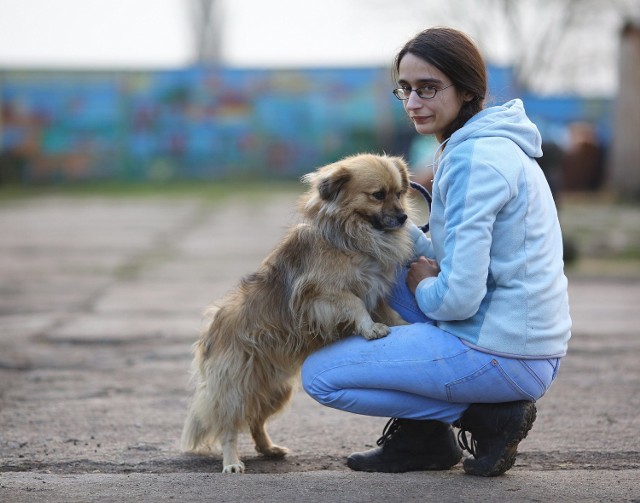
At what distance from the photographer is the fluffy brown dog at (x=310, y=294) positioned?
158 inches

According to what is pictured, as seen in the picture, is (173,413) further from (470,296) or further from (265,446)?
(470,296)

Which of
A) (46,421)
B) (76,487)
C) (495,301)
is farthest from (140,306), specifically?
(495,301)

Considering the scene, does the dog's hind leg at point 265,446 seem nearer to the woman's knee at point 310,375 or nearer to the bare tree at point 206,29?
the woman's knee at point 310,375

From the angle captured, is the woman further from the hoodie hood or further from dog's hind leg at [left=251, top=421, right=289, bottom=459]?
dog's hind leg at [left=251, top=421, right=289, bottom=459]

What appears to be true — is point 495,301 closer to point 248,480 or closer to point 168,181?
point 248,480

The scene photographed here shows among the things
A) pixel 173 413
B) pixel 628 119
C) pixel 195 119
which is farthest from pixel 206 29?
pixel 173 413

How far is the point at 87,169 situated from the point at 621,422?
26.9 meters

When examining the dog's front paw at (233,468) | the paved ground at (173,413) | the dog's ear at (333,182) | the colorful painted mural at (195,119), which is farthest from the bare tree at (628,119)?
the dog's front paw at (233,468)

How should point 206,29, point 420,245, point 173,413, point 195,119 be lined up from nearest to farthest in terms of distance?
point 420,245
point 173,413
point 195,119
point 206,29

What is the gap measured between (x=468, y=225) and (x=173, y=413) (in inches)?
92.5

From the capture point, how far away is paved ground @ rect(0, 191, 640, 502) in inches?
149

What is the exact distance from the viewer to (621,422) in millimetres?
4875

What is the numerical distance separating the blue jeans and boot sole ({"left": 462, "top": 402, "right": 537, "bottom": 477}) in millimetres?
75

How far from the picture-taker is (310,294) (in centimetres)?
400
